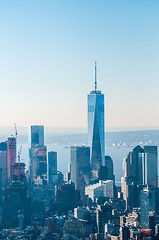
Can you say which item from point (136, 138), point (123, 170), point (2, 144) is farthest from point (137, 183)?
point (2, 144)

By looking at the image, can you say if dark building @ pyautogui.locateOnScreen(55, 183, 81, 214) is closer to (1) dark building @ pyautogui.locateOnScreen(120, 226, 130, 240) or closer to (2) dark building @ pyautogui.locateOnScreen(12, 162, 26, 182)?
(2) dark building @ pyautogui.locateOnScreen(12, 162, 26, 182)

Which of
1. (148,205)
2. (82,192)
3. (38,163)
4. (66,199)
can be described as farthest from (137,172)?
(38,163)

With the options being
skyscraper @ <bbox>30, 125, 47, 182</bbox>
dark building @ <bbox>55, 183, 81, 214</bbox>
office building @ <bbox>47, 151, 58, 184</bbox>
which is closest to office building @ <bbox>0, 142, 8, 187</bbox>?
skyscraper @ <bbox>30, 125, 47, 182</bbox>

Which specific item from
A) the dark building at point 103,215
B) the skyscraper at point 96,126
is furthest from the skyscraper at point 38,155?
the dark building at point 103,215

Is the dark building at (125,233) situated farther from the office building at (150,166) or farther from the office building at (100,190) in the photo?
the office building at (150,166)

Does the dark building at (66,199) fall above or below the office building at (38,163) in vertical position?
below
